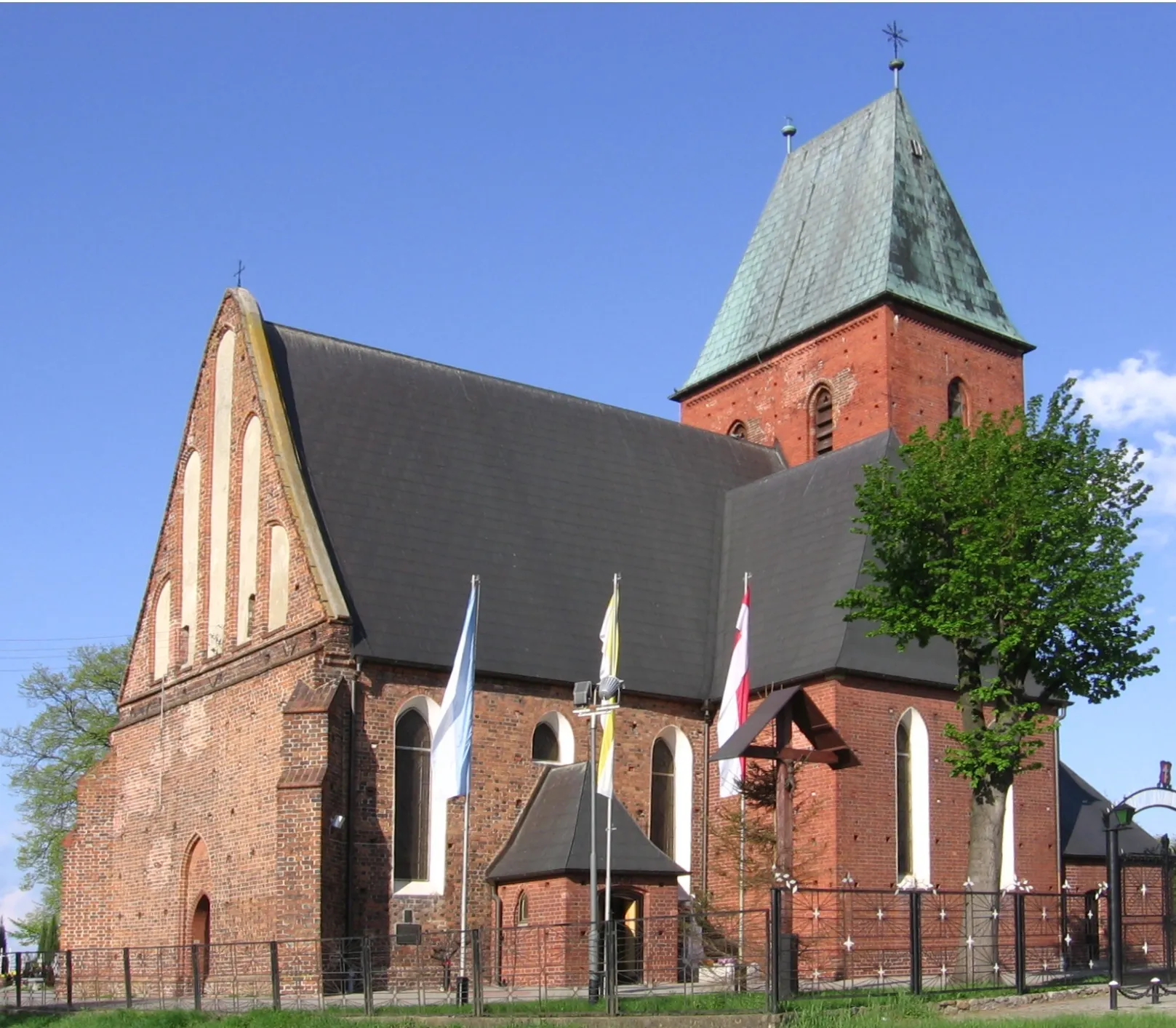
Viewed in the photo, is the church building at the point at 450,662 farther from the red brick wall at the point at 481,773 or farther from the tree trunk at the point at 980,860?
the tree trunk at the point at 980,860

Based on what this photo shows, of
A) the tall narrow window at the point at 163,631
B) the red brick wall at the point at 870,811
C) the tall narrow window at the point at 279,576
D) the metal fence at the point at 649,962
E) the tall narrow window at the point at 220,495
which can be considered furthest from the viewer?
the tall narrow window at the point at 163,631

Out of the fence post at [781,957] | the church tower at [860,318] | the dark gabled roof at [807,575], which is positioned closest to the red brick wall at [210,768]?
the dark gabled roof at [807,575]

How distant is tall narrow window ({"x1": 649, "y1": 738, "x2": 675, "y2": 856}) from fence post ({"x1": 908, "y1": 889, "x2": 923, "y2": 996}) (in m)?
10.6

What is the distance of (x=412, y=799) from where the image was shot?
28625mm

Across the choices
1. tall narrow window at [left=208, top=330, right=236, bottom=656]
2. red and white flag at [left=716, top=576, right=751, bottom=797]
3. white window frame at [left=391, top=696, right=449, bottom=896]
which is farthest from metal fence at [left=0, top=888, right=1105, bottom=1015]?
tall narrow window at [left=208, top=330, right=236, bottom=656]

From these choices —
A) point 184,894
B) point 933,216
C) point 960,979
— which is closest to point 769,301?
point 933,216

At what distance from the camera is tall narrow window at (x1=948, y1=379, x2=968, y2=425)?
132 feet

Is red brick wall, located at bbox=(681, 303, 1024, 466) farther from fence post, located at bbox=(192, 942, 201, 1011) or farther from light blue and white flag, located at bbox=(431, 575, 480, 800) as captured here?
fence post, located at bbox=(192, 942, 201, 1011)

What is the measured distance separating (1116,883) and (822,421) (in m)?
20.6

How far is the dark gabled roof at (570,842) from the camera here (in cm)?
2709

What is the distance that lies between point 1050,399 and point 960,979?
933 centimetres

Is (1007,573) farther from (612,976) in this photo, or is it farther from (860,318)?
(860,318)

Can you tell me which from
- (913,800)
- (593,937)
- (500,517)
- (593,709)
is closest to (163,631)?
(500,517)

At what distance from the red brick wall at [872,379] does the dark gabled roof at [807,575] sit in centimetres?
408
